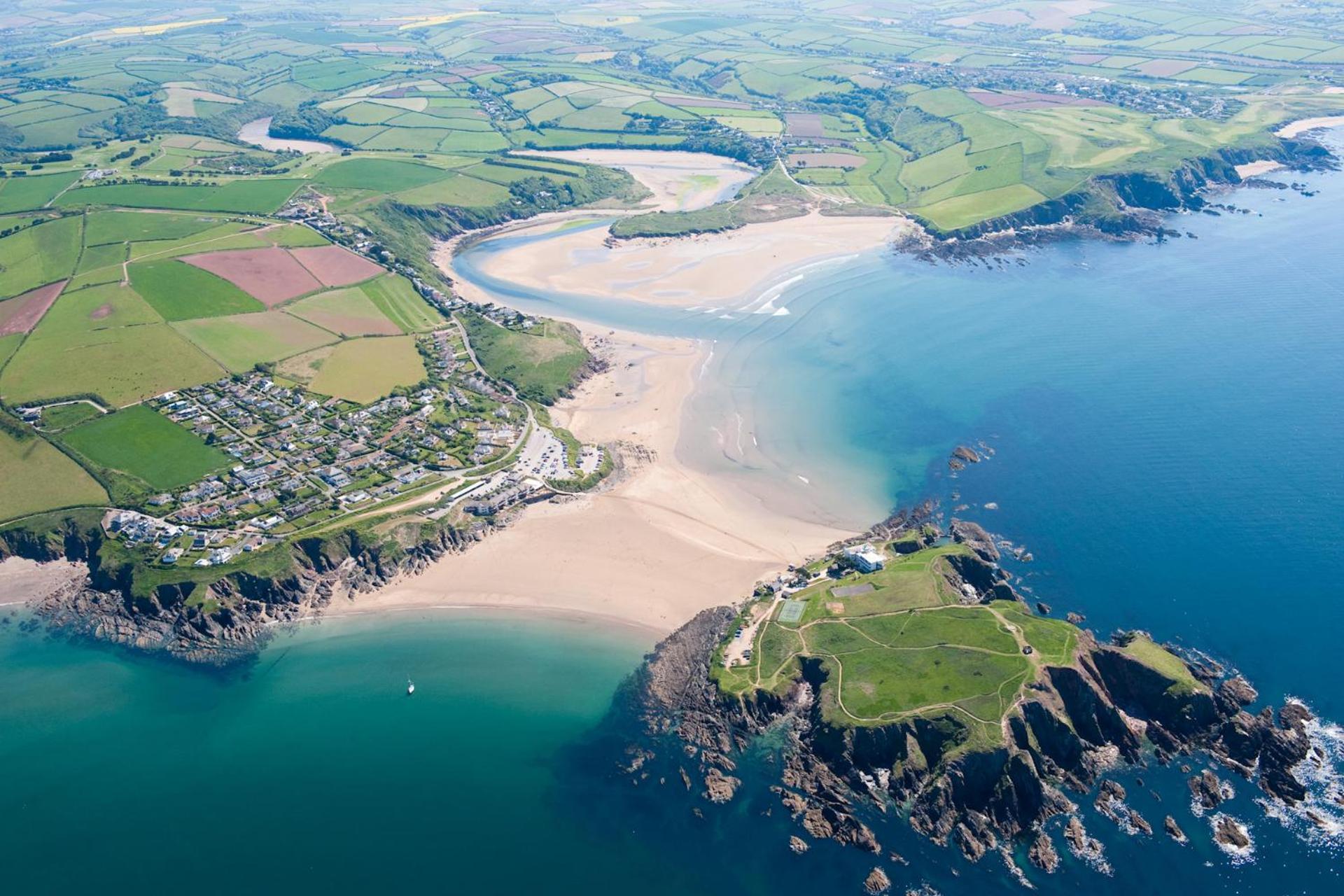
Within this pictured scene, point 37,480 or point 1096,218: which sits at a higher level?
point 1096,218

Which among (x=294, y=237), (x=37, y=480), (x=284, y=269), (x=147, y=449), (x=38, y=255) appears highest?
(x=294, y=237)

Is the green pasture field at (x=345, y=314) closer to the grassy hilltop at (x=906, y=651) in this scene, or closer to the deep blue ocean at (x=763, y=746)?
the deep blue ocean at (x=763, y=746)

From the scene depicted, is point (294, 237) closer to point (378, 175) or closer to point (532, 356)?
point (378, 175)

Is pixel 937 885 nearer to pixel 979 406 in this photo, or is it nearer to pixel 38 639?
pixel 979 406

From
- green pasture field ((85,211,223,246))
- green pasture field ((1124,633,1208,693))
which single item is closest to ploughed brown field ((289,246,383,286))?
green pasture field ((85,211,223,246))

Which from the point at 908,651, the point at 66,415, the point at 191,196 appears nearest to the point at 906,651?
the point at 908,651
